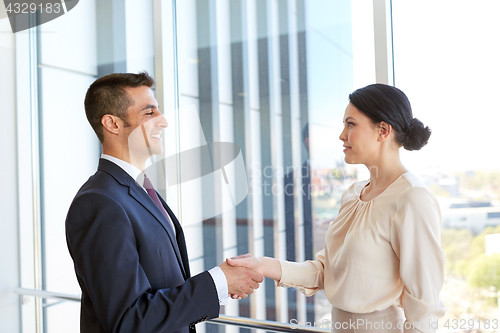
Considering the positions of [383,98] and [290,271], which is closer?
[383,98]

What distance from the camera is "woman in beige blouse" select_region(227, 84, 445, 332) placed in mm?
1293

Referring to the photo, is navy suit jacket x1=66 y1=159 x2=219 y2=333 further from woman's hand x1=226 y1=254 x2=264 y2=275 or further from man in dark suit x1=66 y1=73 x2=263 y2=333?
woman's hand x1=226 y1=254 x2=264 y2=275

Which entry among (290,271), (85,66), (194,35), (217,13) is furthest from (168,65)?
(290,271)

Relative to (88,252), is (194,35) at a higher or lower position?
higher

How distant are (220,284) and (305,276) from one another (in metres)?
0.48

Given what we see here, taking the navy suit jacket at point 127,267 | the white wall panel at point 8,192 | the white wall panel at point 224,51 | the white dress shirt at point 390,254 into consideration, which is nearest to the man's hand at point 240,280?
the navy suit jacket at point 127,267

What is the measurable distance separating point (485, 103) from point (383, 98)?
664 mm


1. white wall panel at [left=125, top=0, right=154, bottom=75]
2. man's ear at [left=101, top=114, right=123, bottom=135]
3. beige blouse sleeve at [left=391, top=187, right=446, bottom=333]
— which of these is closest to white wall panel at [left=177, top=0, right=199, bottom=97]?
white wall panel at [left=125, top=0, right=154, bottom=75]

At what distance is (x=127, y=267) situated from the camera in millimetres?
1210

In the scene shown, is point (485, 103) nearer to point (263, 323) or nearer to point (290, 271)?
point (290, 271)

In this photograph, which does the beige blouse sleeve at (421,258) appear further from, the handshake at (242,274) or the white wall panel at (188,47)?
the white wall panel at (188,47)

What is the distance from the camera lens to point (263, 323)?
2.00 meters

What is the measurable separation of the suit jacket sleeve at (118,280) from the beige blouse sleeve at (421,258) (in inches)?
25.0

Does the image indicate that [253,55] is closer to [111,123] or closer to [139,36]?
[139,36]
